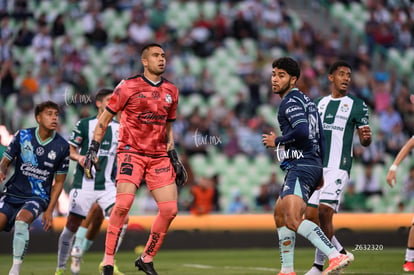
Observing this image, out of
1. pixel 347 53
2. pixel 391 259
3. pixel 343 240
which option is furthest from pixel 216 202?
pixel 347 53

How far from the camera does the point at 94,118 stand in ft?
40.0

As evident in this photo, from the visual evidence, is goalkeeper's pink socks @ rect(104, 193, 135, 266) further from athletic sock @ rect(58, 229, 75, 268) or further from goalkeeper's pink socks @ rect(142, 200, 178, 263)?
athletic sock @ rect(58, 229, 75, 268)

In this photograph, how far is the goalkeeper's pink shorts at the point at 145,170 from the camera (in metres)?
9.55

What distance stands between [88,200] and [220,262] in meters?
3.17

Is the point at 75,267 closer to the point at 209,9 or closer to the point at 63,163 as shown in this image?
the point at 63,163

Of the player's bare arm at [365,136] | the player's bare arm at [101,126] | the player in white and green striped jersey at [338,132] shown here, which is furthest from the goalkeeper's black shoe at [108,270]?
the player's bare arm at [365,136]

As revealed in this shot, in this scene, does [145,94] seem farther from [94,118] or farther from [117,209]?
[94,118]

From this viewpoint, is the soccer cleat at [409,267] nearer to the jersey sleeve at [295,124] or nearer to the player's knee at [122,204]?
the jersey sleeve at [295,124]

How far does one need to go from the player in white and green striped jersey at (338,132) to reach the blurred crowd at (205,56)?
319 inches

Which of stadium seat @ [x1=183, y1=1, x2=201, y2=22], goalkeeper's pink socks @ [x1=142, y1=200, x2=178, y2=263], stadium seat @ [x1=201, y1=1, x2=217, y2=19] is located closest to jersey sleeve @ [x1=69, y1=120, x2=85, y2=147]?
goalkeeper's pink socks @ [x1=142, y1=200, x2=178, y2=263]

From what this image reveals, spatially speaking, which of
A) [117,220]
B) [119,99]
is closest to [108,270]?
[117,220]

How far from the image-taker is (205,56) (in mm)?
23359

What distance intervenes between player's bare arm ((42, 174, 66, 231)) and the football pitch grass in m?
1.67

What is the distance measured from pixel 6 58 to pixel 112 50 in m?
2.79
